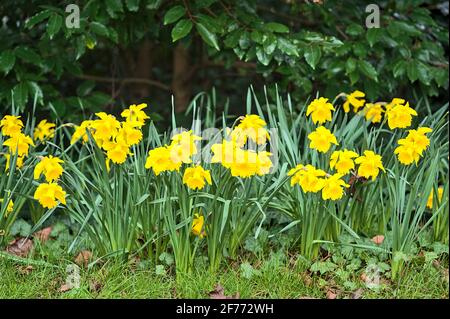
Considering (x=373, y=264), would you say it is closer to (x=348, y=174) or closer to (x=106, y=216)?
(x=348, y=174)

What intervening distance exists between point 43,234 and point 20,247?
12 centimetres

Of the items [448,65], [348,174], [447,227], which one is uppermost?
[448,65]

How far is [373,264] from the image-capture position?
2465 mm

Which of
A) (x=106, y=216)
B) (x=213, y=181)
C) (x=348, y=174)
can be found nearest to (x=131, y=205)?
(x=106, y=216)

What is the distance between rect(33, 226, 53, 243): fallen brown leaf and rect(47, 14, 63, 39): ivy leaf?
2.67ft

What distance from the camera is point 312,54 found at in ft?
10.1

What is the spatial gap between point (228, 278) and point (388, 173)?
0.74m

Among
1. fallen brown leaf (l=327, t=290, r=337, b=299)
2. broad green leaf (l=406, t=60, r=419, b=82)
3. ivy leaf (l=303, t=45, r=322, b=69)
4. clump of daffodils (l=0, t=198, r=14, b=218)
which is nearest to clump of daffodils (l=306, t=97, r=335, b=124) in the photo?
ivy leaf (l=303, t=45, r=322, b=69)

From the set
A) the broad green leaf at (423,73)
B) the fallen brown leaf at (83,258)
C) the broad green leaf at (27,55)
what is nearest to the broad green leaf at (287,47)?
the broad green leaf at (423,73)

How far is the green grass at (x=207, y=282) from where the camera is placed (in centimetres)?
235

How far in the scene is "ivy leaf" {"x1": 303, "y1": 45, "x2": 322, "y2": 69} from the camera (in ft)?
9.97

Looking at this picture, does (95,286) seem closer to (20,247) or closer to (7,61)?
(20,247)
